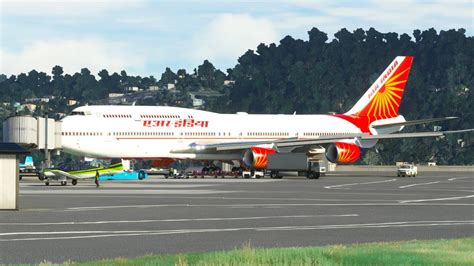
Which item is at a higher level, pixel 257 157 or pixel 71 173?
pixel 257 157

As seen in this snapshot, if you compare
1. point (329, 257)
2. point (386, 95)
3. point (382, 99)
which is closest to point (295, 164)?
point (382, 99)

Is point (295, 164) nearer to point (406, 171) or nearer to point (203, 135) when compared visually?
point (203, 135)

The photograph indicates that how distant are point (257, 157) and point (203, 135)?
21.4 feet

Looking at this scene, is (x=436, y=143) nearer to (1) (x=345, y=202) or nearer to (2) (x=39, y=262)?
(1) (x=345, y=202)

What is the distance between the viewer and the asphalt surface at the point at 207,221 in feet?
84.1

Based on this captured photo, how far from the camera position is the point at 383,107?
102312mm

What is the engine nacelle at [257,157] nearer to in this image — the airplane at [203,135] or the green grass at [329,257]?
the airplane at [203,135]

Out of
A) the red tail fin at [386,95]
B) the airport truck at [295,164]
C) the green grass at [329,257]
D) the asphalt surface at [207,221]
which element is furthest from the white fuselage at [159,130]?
the green grass at [329,257]

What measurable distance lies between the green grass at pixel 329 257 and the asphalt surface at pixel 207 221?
2289 mm

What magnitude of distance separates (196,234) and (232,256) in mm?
7568

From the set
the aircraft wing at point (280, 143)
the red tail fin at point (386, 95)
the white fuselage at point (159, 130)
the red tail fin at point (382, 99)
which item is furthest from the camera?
the red tail fin at point (386, 95)

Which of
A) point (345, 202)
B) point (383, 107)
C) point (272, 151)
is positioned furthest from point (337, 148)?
point (345, 202)

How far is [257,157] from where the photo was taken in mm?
86250

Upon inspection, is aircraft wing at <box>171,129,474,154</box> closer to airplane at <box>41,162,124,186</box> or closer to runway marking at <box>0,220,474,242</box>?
airplane at <box>41,162,124,186</box>
